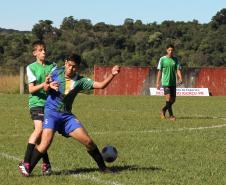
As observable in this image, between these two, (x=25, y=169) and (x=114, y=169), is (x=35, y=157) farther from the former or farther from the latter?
(x=114, y=169)

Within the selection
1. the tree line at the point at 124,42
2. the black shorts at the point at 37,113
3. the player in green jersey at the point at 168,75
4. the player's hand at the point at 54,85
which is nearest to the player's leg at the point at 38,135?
the black shorts at the point at 37,113

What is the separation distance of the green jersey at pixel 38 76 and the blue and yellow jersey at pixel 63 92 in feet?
0.88

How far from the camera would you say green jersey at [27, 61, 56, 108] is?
838 cm

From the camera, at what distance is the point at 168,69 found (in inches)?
654

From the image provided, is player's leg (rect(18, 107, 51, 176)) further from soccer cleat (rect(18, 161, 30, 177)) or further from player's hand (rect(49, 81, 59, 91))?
player's hand (rect(49, 81, 59, 91))

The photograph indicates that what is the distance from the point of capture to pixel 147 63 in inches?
1881

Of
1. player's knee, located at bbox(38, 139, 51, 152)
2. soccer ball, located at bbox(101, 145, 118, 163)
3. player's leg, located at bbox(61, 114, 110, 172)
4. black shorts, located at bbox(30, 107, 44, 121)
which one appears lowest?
soccer ball, located at bbox(101, 145, 118, 163)

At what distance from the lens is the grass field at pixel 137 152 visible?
795 centimetres

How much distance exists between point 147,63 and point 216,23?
33.7ft

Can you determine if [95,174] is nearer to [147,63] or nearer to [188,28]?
[147,63]

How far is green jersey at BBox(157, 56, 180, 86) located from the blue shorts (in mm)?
8606

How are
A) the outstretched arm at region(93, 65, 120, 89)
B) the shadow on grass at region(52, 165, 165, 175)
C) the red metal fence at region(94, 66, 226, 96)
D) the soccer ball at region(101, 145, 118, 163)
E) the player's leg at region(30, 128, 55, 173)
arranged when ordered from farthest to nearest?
the red metal fence at region(94, 66, 226, 96)
the soccer ball at region(101, 145, 118, 163)
the shadow on grass at region(52, 165, 165, 175)
the player's leg at region(30, 128, 55, 173)
the outstretched arm at region(93, 65, 120, 89)

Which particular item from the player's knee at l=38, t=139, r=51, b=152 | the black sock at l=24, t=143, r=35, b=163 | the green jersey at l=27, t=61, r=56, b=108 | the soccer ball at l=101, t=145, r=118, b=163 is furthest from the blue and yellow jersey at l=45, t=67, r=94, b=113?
the soccer ball at l=101, t=145, r=118, b=163

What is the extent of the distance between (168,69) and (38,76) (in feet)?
28.1
